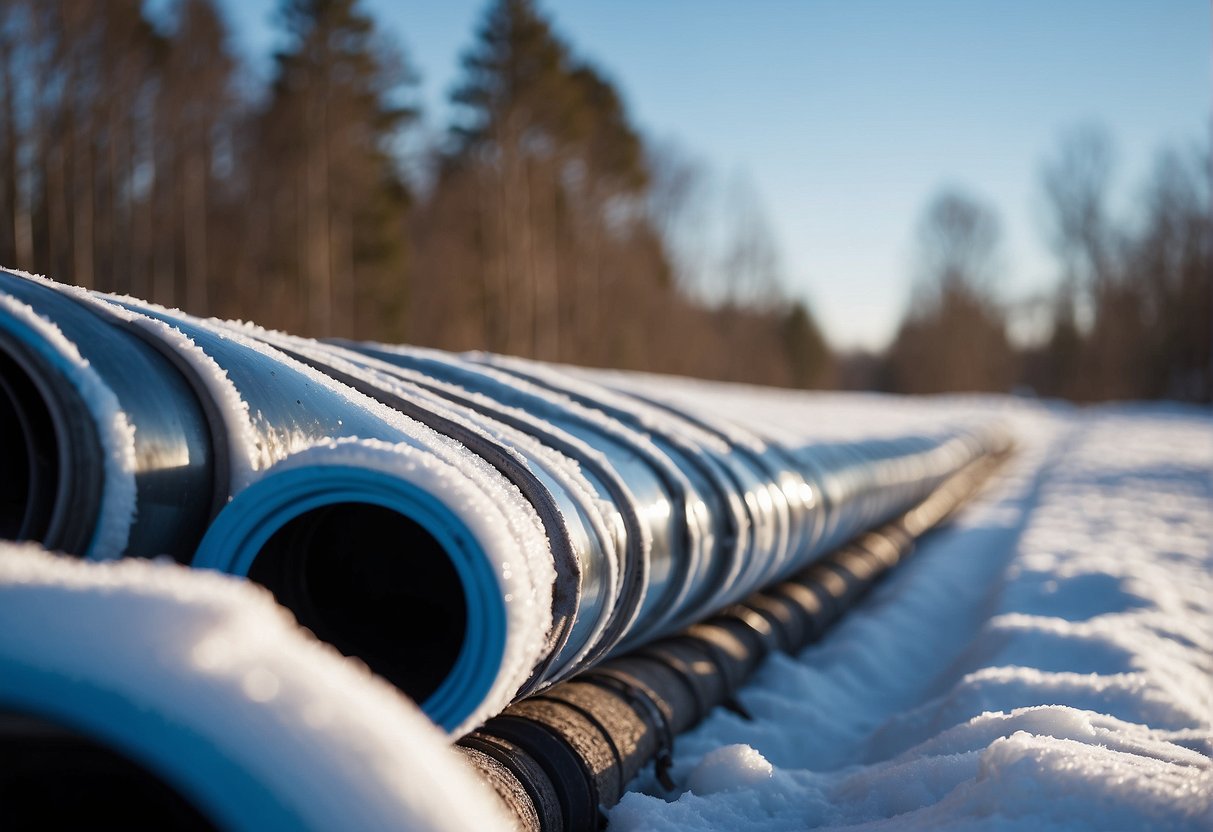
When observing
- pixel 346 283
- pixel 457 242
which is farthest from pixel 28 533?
pixel 457 242

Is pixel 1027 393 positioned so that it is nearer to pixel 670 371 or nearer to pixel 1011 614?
pixel 670 371

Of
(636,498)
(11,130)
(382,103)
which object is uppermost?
(382,103)

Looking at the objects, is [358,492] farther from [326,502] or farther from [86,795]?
[86,795]

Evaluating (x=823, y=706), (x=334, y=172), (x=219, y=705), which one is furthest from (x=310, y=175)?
(x=219, y=705)

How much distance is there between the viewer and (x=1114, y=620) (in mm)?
3027

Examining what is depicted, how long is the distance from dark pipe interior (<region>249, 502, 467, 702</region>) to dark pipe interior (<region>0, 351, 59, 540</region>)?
33 centimetres

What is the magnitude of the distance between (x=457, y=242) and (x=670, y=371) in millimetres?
10752

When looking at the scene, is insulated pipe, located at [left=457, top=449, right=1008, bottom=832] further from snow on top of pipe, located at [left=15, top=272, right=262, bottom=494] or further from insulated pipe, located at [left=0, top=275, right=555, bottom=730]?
snow on top of pipe, located at [left=15, top=272, right=262, bottom=494]

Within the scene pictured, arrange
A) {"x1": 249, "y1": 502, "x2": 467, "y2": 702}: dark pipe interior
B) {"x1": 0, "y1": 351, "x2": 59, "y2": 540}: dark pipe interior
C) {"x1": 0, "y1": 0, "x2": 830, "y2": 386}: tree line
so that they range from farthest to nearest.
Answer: {"x1": 0, "y1": 0, "x2": 830, "y2": 386}: tree line → {"x1": 249, "y1": 502, "x2": 467, "y2": 702}: dark pipe interior → {"x1": 0, "y1": 351, "x2": 59, "y2": 540}: dark pipe interior

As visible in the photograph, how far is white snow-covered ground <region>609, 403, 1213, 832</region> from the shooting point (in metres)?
1.34

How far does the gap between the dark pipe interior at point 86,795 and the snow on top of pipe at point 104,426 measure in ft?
1.23

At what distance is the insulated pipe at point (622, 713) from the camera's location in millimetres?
1592

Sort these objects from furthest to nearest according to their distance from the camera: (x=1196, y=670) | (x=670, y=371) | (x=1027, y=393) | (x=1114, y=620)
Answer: (x=1027, y=393) → (x=670, y=371) → (x=1114, y=620) → (x=1196, y=670)

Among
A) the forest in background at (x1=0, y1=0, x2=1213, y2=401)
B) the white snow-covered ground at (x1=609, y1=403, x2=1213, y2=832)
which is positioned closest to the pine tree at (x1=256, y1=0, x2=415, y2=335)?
the forest in background at (x1=0, y1=0, x2=1213, y2=401)
